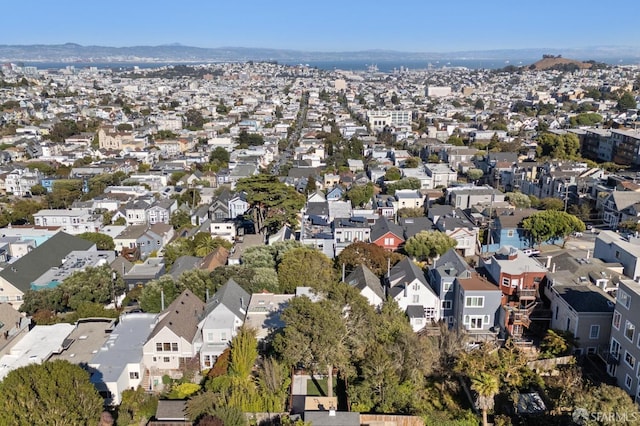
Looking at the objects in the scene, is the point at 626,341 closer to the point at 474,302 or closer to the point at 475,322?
the point at 474,302

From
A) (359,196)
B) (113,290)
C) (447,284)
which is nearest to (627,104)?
(359,196)

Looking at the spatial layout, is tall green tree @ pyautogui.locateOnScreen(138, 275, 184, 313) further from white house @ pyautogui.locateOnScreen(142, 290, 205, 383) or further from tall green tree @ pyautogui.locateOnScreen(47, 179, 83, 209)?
tall green tree @ pyautogui.locateOnScreen(47, 179, 83, 209)

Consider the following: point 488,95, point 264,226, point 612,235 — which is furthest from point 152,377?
point 488,95

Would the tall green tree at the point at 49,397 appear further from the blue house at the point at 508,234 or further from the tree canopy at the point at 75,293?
the blue house at the point at 508,234

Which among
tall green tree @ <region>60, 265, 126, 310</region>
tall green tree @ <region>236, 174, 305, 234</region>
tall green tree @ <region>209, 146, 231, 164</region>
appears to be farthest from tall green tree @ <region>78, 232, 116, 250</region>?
tall green tree @ <region>209, 146, 231, 164</region>

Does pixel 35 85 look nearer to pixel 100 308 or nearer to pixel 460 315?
pixel 100 308

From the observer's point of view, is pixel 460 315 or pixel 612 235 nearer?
pixel 460 315
